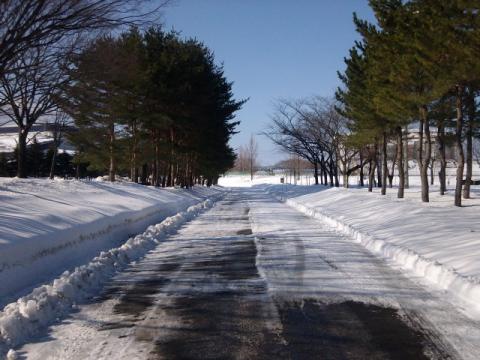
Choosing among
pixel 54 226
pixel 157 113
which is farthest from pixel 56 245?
pixel 157 113

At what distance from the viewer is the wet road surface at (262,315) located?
188 inches

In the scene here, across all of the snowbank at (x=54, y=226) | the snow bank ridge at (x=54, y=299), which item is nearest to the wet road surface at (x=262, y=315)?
the snow bank ridge at (x=54, y=299)

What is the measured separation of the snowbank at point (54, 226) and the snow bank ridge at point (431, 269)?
6205 millimetres

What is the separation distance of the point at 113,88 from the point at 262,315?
485 inches

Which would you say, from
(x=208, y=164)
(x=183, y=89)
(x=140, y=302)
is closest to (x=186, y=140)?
(x=183, y=89)

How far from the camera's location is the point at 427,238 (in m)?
11.2

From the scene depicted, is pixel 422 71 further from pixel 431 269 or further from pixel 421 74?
pixel 431 269

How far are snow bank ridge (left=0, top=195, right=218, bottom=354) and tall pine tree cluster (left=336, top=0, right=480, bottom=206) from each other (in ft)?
35.0

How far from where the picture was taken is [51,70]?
11.9m

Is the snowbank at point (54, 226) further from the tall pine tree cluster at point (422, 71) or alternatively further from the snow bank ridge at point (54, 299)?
the tall pine tree cluster at point (422, 71)

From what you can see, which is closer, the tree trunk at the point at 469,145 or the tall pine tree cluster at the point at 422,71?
the tall pine tree cluster at the point at 422,71

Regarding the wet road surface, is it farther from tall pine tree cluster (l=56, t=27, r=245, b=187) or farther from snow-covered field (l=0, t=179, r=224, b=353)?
tall pine tree cluster (l=56, t=27, r=245, b=187)

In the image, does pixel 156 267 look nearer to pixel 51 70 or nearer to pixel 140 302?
pixel 140 302

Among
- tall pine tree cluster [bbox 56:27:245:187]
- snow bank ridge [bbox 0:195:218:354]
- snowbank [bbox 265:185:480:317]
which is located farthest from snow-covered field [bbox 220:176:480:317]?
tall pine tree cluster [bbox 56:27:245:187]
